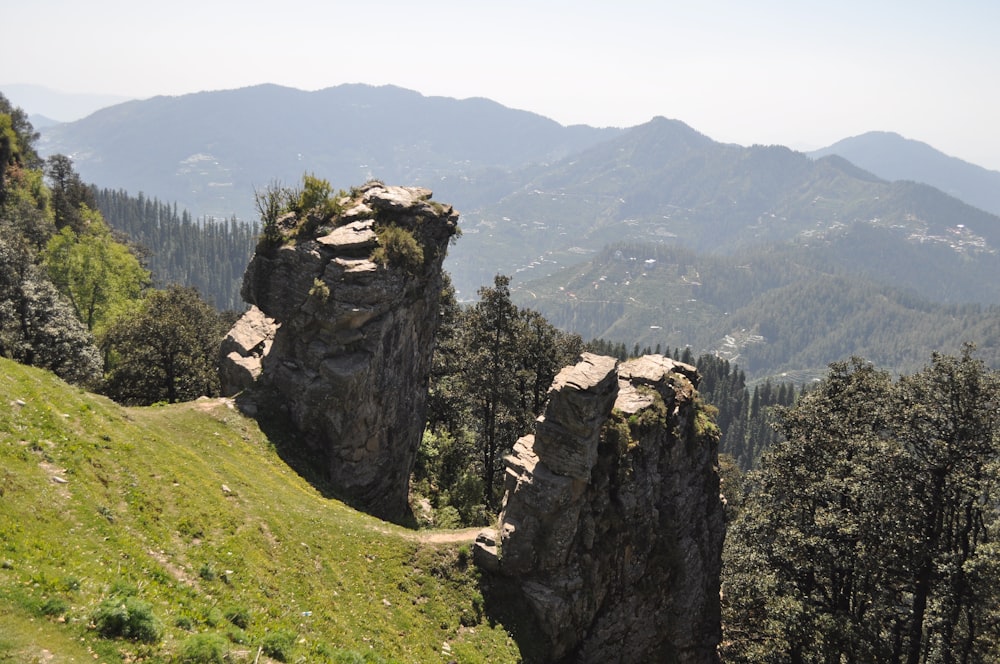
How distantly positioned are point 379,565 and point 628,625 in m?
17.2

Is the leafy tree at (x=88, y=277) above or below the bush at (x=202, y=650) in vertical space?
above

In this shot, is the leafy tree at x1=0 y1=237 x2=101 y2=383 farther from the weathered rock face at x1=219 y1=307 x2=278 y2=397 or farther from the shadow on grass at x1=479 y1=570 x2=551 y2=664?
the shadow on grass at x1=479 y1=570 x2=551 y2=664

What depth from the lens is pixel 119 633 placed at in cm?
1435

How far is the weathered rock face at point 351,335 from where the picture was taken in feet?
135

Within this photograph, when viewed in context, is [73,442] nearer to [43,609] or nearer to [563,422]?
[43,609]

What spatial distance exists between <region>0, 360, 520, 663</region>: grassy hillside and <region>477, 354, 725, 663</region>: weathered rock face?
4.19 meters

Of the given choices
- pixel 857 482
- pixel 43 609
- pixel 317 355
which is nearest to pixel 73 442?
pixel 43 609

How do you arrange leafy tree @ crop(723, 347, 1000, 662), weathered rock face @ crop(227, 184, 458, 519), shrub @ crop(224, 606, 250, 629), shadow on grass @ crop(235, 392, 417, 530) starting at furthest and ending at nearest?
weathered rock face @ crop(227, 184, 458, 519) < shadow on grass @ crop(235, 392, 417, 530) < leafy tree @ crop(723, 347, 1000, 662) < shrub @ crop(224, 606, 250, 629)

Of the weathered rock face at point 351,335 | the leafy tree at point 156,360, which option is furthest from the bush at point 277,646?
the leafy tree at point 156,360

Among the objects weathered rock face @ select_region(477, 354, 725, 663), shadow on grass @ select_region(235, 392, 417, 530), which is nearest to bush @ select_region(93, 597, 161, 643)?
weathered rock face @ select_region(477, 354, 725, 663)

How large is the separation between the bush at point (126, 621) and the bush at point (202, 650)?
0.85 meters

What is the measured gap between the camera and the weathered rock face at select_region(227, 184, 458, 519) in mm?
41156

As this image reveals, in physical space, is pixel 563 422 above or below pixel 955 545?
above

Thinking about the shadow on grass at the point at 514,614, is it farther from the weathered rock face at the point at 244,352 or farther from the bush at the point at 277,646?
the weathered rock face at the point at 244,352
